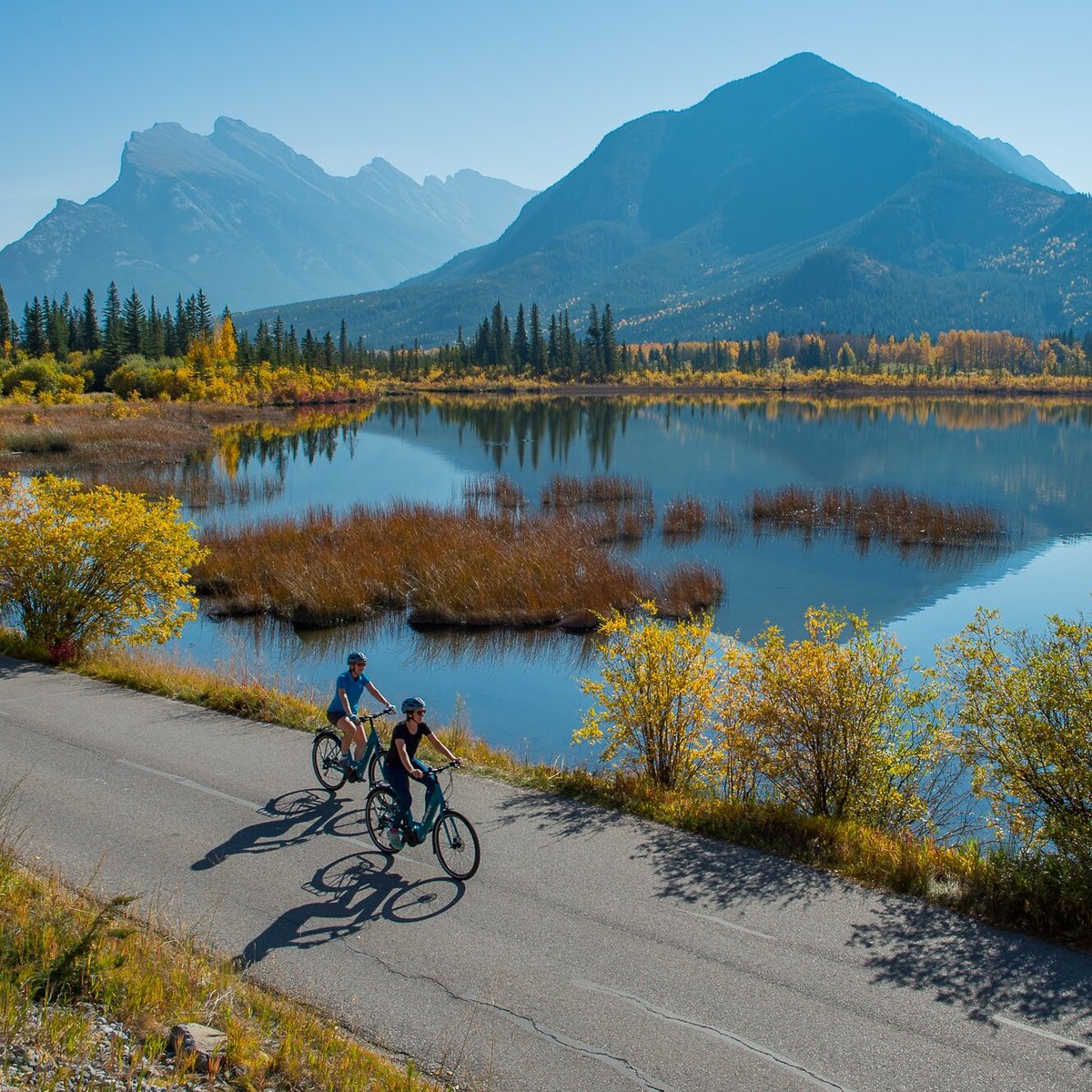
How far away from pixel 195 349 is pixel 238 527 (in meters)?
92.7

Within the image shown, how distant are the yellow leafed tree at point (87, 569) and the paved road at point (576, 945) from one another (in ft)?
22.9

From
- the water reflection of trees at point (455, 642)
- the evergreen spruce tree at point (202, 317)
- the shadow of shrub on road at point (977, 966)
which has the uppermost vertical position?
the evergreen spruce tree at point (202, 317)

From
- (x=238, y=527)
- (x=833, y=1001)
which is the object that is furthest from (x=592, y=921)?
(x=238, y=527)

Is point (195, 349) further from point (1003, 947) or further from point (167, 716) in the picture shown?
point (1003, 947)

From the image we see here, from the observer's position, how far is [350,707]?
→ 39.1 feet

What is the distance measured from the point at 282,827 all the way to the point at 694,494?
130 feet

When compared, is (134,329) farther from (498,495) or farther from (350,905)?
(350,905)

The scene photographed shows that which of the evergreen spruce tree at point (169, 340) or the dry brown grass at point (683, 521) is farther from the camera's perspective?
the evergreen spruce tree at point (169, 340)

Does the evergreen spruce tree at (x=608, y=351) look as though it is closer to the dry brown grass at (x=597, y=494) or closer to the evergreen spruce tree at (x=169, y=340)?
the evergreen spruce tree at (x=169, y=340)

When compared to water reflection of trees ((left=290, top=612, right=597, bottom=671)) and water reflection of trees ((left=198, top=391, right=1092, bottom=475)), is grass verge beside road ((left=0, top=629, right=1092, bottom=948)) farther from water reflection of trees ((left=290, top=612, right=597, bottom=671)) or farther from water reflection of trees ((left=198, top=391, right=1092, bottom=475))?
water reflection of trees ((left=198, top=391, right=1092, bottom=475))

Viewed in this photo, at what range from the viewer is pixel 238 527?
3588 centimetres

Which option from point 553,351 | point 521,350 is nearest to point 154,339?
point 521,350

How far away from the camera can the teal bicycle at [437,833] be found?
9445 millimetres

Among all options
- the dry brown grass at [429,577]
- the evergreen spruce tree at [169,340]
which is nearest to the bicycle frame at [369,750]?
the dry brown grass at [429,577]
